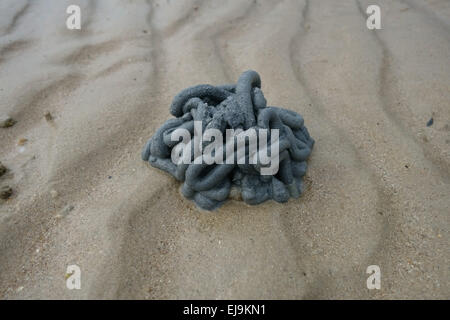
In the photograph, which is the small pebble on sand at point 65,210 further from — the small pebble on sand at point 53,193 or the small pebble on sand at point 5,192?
the small pebble on sand at point 5,192

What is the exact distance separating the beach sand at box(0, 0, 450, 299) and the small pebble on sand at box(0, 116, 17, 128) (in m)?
0.09

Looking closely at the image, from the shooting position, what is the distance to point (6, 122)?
264cm

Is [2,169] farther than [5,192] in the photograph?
Yes

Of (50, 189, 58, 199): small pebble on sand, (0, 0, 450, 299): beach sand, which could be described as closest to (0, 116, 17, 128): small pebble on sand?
(0, 0, 450, 299): beach sand

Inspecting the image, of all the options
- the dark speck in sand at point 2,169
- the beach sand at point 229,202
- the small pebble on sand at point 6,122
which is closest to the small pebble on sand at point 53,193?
the beach sand at point 229,202

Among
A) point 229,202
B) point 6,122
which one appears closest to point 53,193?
point 6,122

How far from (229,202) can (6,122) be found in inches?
82.7

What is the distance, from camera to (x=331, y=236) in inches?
72.6

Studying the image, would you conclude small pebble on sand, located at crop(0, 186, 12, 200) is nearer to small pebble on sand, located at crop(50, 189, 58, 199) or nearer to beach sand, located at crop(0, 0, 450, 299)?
beach sand, located at crop(0, 0, 450, 299)

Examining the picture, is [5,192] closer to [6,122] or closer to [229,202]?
[6,122]

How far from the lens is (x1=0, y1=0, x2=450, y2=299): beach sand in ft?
5.60

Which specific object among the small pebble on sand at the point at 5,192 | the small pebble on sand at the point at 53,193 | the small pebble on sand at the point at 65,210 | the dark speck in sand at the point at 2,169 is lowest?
the small pebble on sand at the point at 65,210

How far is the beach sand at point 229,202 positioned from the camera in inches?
67.2

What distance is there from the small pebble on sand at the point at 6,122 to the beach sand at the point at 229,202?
9 cm
